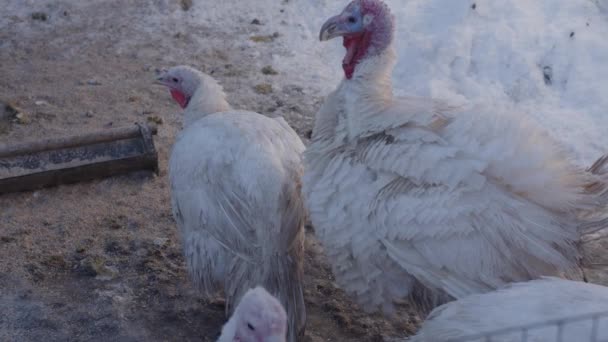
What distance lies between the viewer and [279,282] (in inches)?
156

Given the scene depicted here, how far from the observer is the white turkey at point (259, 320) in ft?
9.98

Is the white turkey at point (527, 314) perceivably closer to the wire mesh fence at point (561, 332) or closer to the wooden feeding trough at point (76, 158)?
the wire mesh fence at point (561, 332)

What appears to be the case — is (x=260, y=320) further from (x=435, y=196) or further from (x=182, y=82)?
(x=182, y=82)

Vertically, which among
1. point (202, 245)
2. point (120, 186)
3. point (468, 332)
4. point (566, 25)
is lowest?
point (120, 186)

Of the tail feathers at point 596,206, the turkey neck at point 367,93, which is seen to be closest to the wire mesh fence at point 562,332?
the tail feathers at point 596,206

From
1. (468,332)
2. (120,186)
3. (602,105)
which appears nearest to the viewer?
(468,332)

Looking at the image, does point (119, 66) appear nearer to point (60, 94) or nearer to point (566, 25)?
point (60, 94)

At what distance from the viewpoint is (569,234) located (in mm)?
3604

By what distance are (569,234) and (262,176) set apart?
4.89ft

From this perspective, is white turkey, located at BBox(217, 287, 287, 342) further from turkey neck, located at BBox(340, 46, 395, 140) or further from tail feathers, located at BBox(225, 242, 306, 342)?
turkey neck, located at BBox(340, 46, 395, 140)

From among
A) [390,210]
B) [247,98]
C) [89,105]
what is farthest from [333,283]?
[89,105]

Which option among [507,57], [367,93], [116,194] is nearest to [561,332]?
[367,93]

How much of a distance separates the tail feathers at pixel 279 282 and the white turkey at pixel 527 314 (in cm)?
90

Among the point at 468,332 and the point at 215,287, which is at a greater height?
the point at 468,332
